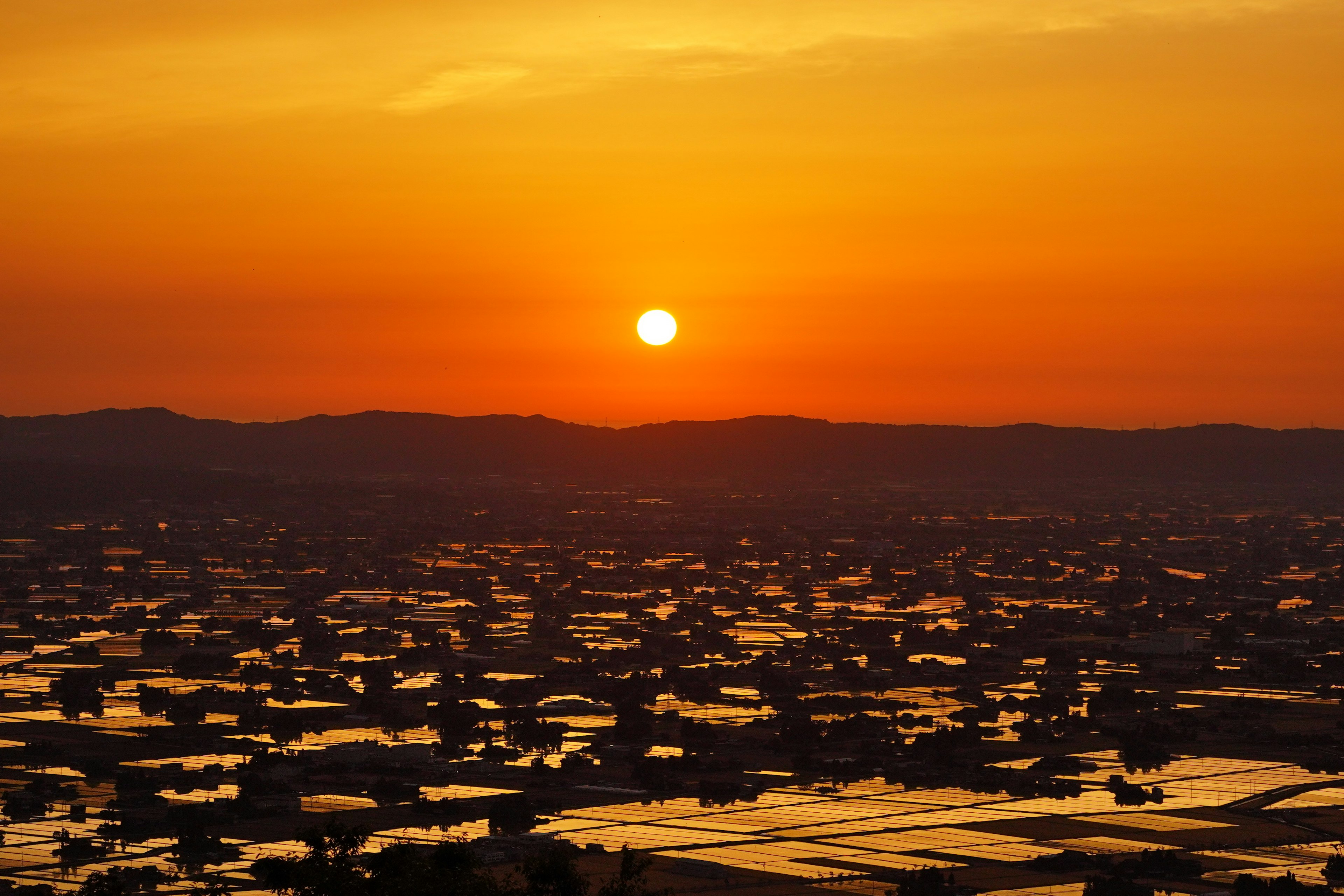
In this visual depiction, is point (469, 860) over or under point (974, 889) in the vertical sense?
over

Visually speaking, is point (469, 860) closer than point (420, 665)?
Yes

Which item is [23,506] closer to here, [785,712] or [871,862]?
[785,712]

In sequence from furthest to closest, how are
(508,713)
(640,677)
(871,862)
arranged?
(640,677) < (508,713) < (871,862)

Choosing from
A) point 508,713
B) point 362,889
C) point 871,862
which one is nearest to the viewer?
point 362,889

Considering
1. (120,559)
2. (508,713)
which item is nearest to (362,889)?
(508,713)

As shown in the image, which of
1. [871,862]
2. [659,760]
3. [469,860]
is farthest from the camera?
[659,760]

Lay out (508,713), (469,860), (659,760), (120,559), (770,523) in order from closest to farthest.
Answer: (469,860) → (659,760) → (508,713) → (120,559) → (770,523)

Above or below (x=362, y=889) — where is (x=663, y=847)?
below

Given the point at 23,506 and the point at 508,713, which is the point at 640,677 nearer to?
the point at 508,713

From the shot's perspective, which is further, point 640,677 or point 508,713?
point 640,677

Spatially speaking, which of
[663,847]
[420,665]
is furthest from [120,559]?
[663,847]
